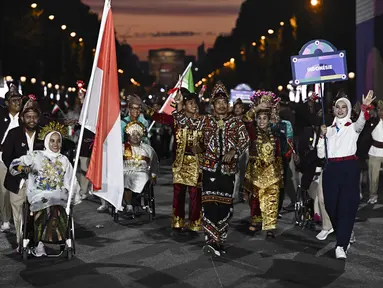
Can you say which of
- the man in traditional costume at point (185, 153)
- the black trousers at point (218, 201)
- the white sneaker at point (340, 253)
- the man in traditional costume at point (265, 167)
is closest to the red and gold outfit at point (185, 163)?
the man in traditional costume at point (185, 153)

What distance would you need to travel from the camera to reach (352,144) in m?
11.5

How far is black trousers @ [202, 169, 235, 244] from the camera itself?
468 inches

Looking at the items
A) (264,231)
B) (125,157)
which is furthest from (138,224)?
(264,231)

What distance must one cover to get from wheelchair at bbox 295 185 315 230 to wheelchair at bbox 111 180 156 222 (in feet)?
7.52

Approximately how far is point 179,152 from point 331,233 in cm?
231

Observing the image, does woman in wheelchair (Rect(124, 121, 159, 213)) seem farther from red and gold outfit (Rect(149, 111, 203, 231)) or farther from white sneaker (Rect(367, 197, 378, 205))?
white sneaker (Rect(367, 197, 378, 205))

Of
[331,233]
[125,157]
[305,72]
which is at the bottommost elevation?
[331,233]

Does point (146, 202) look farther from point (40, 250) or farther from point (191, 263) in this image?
point (191, 263)

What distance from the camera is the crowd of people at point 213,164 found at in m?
11.5

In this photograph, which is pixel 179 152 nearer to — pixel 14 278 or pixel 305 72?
pixel 305 72

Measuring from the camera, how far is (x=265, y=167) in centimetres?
1345

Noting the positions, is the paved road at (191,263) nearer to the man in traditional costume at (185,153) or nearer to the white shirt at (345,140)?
the man in traditional costume at (185,153)

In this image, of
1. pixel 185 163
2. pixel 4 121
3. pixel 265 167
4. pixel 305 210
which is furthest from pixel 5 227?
pixel 305 210

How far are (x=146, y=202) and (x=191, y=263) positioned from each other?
4.84m
